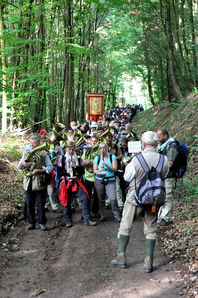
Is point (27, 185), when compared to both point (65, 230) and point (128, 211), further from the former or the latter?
point (128, 211)

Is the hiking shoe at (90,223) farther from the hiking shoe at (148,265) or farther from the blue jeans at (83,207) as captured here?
the hiking shoe at (148,265)

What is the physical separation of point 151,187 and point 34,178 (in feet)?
11.2

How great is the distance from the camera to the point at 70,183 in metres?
7.69

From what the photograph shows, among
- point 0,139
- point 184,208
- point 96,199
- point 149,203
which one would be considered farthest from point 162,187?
point 0,139

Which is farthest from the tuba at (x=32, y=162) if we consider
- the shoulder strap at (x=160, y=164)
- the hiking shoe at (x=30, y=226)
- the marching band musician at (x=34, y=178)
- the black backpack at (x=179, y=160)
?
the shoulder strap at (x=160, y=164)

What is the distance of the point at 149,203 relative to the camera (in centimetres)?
488

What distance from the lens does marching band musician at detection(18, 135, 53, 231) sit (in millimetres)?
7352

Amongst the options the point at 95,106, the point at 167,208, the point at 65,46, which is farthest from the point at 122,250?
the point at 95,106

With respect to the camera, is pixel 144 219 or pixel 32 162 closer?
pixel 144 219

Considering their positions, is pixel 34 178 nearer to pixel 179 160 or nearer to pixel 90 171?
pixel 90 171

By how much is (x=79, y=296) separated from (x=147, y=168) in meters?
2.14

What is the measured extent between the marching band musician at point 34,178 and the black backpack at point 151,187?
10.3 ft

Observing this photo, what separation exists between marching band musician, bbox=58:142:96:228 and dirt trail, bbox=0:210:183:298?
1.11 ft

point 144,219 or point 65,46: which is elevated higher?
point 65,46
